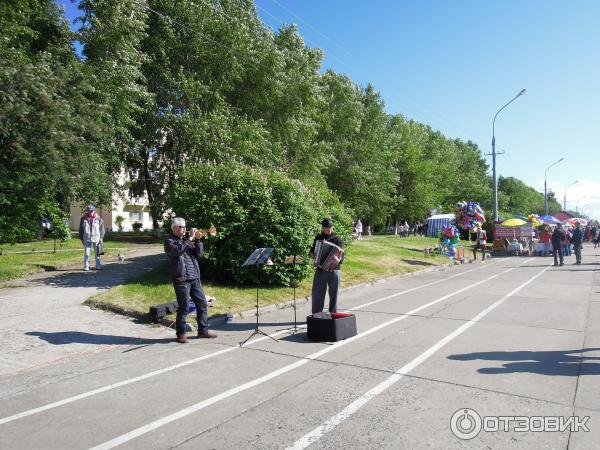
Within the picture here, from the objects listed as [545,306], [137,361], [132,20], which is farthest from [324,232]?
[132,20]

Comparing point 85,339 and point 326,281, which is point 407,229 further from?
point 85,339

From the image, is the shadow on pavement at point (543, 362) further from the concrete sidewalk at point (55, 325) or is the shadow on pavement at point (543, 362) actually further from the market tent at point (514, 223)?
the market tent at point (514, 223)

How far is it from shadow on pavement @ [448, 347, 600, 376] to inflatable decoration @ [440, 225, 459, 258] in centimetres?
1884

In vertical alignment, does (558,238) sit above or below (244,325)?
above

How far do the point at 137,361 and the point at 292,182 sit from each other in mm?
7583

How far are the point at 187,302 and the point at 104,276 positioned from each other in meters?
5.98

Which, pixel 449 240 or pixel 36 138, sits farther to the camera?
pixel 449 240

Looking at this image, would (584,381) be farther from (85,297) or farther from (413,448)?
(85,297)

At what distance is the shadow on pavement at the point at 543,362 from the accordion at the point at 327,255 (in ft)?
8.79

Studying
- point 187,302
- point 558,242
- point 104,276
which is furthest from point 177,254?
point 558,242

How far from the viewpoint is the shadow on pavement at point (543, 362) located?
5.75 m

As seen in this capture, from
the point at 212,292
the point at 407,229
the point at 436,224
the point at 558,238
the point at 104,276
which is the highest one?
the point at 436,224

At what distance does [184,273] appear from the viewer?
7.62 meters

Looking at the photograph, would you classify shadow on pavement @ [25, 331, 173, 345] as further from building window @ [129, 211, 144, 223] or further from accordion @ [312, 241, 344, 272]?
building window @ [129, 211, 144, 223]
